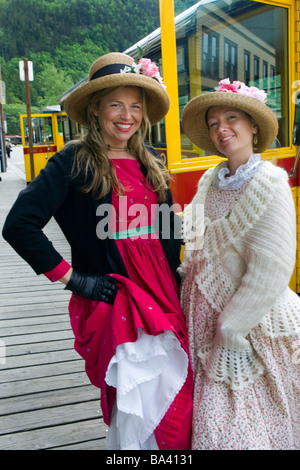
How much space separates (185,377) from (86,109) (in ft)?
3.34

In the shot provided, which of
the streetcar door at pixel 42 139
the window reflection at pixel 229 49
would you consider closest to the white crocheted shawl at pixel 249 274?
the window reflection at pixel 229 49

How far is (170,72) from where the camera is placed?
2770mm

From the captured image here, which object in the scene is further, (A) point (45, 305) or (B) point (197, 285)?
(A) point (45, 305)

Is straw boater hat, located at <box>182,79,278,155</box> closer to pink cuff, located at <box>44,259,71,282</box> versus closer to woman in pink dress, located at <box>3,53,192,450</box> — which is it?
woman in pink dress, located at <box>3,53,192,450</box>

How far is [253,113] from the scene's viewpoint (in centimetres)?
142

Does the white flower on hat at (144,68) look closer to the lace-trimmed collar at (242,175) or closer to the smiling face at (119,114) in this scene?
the smiling face at (119,114)

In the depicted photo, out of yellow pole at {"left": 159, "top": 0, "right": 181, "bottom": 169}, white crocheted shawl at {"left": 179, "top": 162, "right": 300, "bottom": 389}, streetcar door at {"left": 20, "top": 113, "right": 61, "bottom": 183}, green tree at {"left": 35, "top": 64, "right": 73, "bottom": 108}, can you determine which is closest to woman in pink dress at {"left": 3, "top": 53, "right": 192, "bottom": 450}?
white crocheted shawl at {"left": 179, "top": 162, "right": 300, "bottom": 389}

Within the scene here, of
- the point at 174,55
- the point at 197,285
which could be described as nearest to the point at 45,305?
the point at 174,55

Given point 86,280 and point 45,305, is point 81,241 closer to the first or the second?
point 86,280

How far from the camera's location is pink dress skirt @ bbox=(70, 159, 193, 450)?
1.24m

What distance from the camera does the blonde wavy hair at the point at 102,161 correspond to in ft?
4.65

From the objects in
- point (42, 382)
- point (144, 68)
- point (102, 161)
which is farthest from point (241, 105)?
point (42, 382)

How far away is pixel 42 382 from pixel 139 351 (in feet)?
4.95

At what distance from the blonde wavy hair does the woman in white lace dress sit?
0.62ft
